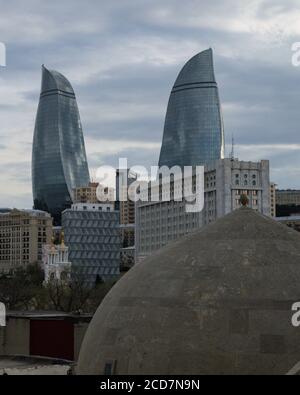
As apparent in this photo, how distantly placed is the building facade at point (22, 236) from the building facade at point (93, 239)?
28.9m

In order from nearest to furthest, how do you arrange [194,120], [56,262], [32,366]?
[32,366]
[56,262]
[194,120]

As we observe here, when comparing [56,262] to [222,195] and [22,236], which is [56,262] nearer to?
[222,195]

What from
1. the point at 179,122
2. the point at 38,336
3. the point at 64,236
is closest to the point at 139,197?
the point at 64,236

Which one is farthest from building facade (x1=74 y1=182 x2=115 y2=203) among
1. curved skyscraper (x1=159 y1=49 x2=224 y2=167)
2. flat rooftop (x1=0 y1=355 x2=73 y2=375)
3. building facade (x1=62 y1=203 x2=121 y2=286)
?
flat rooftop (x1=0 y1=355 x2=73 y2=375)

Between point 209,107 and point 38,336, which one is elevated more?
point 209,107

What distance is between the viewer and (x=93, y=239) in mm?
137625

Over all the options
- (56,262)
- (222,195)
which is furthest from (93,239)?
(222,195)

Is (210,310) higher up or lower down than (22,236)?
lower down

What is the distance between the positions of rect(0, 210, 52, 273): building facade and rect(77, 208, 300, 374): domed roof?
147313 millimetres

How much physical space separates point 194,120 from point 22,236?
150ft

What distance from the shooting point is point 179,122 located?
18150cm

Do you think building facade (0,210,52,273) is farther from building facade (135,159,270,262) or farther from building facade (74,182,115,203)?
building facade (135,159,270,262)
